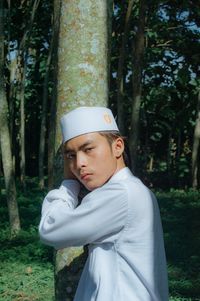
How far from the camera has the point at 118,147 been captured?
7.39 feet

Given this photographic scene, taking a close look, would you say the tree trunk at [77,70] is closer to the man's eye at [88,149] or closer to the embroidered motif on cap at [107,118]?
the embroidered motif on cap at [107,118]

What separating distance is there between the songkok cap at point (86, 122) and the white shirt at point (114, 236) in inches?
8.3

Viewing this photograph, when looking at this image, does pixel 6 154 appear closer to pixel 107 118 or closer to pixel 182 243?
pixel 182 243

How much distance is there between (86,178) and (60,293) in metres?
0.70

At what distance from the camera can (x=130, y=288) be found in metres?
2.12

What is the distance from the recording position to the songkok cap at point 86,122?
220 cm

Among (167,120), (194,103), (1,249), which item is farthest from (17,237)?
(167,120)

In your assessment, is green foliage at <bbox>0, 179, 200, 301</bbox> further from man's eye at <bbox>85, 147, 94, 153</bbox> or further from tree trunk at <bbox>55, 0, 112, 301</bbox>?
man's eye at <bbox>85, 147, 94, 153</bbox>

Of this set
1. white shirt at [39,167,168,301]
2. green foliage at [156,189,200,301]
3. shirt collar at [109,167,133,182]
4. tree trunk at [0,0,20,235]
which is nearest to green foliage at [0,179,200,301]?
green foliage at [156,189,200,301]

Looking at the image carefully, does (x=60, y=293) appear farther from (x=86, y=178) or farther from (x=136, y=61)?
(x=136, y=61)

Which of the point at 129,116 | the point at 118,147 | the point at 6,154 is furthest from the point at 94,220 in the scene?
the point at 129,116

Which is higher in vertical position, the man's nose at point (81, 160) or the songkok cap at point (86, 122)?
the songkok cap at point (86, 122)

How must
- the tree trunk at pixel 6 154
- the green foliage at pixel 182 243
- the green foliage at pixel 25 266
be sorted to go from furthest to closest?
the tree trunk at pixel 6 154 → the green foliage at pixel 182 243 → the green foliage at pixel 25 266

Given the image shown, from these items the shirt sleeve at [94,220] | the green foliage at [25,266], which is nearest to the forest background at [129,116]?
the green foliage at [25,266]
